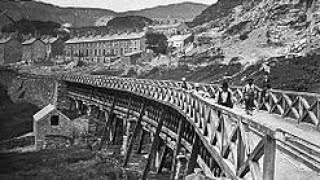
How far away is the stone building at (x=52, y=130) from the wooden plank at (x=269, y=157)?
29396 mm

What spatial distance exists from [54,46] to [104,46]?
18.5 meters

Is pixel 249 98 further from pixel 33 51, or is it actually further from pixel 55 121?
pixel 33 51

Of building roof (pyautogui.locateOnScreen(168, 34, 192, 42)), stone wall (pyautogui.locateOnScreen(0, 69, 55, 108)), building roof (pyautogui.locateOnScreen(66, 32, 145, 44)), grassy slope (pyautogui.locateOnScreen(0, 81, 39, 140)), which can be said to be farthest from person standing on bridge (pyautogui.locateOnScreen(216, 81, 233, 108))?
building roof (pyautogui.locateOnScreen(168, 34, 192, 42))

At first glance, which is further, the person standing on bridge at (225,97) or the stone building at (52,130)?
the stone building at (52,130)

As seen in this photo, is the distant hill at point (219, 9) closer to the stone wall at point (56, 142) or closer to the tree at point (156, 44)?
the tree at point (156, 44)

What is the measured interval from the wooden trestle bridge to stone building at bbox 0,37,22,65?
195 feet

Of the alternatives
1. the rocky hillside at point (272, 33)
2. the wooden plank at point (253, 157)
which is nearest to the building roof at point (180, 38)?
the rocky hillside at point (272, 33)

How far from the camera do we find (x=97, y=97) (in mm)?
36531

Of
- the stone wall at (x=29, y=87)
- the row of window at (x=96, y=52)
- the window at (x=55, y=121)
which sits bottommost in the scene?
the window at (x=55, y=121)

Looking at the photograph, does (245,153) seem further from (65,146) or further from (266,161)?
(65,146)

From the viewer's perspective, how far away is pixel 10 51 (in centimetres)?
9744

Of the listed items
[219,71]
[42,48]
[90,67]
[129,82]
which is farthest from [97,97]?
[42,48]

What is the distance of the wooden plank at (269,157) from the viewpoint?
15.6ft

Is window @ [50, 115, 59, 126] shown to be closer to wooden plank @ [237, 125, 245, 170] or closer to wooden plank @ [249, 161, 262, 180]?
wooden plank @ [237, 125, 245, 170]
